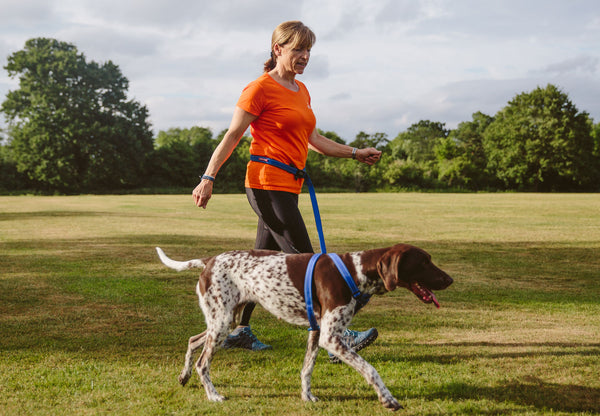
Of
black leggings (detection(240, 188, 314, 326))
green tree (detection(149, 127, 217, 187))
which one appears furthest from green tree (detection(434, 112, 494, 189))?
black leggings (detection(240, 188, 314, 326))

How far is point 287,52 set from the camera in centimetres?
384

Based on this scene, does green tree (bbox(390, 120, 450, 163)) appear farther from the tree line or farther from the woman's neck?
the woman's neck

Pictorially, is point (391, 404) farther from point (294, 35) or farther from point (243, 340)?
point (294, 35)

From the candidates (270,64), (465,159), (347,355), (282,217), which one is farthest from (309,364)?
(465,159)

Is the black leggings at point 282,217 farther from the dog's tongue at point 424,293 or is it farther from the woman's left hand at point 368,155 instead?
the dog's tongue at point 424,293

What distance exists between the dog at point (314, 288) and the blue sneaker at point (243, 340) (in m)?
0.84

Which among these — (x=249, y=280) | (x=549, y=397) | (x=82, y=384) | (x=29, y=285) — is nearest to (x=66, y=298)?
(x=29, y=285)

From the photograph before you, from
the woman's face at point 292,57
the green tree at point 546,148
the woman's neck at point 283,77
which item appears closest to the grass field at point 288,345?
the woman's neck at point 283,77

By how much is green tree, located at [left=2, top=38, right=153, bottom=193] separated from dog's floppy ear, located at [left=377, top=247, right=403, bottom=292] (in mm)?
51542

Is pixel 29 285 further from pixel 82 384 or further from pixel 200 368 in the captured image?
pixel 200 368

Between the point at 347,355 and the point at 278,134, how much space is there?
1.70 metres

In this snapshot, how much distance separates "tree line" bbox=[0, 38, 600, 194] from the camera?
50.6 metres

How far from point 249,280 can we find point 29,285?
209 inches

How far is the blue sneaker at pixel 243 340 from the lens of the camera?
4.61 meters
